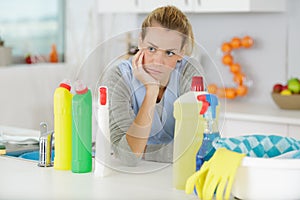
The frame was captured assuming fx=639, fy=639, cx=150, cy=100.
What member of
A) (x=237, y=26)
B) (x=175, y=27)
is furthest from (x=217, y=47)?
(x=175, y=27)

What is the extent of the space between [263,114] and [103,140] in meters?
1.67

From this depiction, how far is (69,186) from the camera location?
5.92 ft

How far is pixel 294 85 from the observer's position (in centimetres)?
348

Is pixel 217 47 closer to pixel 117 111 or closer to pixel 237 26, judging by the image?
pixel 237 26

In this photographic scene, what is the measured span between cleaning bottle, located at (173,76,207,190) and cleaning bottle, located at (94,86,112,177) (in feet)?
0.69

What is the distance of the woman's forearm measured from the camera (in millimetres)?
1930

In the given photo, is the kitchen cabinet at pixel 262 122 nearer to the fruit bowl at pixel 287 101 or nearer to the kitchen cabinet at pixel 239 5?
the fruit bowl at pixel 287 101

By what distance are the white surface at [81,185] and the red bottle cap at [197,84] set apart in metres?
0.26

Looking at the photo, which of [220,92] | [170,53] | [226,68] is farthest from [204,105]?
[226,68]

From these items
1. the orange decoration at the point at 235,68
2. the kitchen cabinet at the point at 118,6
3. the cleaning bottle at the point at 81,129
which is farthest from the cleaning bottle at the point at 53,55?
the cleaning bottle at the point at 81,129

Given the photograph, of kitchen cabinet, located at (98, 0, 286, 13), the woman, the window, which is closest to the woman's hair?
the woman

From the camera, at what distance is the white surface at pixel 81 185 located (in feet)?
5.65

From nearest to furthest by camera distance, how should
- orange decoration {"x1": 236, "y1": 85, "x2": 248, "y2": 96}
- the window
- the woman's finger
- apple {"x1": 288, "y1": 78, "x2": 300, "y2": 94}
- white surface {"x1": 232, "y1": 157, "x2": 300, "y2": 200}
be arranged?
white surface {"x1": 232, "y1": 157, "x2": 300, "y2": 200} → the woman's finger → apple {"x1": 288, "y1": 78, "x2": 300, "y2": 94} → orange decoration {"x1": 236, "y1": 85, "x2": 248, "y2": 96} → the window

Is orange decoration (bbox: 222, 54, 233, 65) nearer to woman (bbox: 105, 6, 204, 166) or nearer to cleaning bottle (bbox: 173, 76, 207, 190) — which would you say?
woman (bbox: 105, 6, 204, 166)
